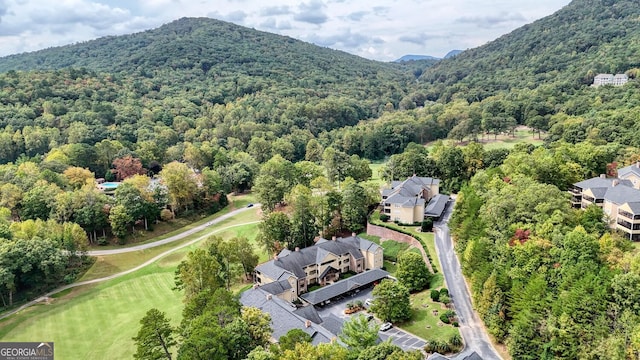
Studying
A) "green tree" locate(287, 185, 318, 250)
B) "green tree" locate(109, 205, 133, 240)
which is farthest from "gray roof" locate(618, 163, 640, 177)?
"green tree" locate(109, 205, 133, 240)

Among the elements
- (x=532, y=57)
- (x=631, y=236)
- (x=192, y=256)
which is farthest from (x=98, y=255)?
(x=532, y=57)

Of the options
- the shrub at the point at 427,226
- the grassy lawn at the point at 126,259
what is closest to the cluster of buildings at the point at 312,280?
the shrub at the point at 427,226

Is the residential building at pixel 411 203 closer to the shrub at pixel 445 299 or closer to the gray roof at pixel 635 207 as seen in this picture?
the shrub at pixel 445 299

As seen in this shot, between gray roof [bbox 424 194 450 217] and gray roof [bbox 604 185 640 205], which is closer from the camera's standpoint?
gray roof [bbox 604 185 640 205]

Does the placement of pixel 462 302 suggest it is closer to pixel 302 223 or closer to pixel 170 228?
pixel 302 223

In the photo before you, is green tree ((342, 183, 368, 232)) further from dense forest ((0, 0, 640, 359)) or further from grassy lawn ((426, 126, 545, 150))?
grassy lawn ((426, 126, 545, 150))
